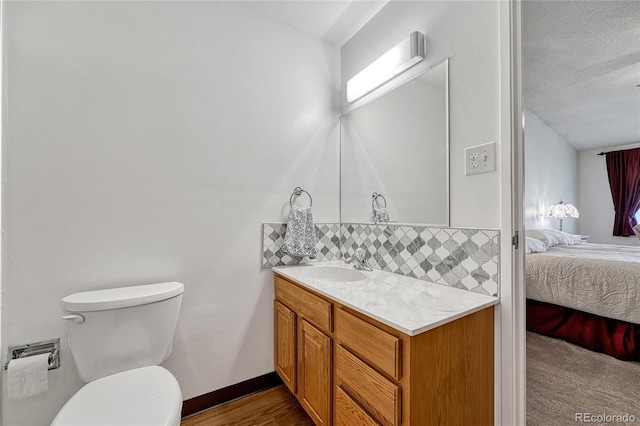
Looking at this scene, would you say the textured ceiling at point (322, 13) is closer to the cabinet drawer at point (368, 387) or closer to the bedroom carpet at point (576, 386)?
the cabinet drawer at point (368, 387)

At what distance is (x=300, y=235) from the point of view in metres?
1.79

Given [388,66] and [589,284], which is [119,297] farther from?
[589,284]

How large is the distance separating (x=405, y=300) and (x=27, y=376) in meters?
1.58

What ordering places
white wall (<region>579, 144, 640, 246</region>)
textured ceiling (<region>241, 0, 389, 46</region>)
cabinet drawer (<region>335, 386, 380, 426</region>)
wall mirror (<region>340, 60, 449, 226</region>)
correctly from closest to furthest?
cabinet drawer (<region>335, 386, 380, 426</region>)
wall mirror (<region>340, 60, 449, 226</region>)
textured ceiling (<region>241, 0, 389, 46</region>)
white wall (<region>579, 144, 640, 246</region>)

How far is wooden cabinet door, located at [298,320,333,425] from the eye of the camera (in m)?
1.21

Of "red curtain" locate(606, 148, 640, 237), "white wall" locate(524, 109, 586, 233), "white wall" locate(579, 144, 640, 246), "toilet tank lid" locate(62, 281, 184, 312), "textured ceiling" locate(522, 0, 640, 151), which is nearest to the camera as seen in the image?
"toilet tank lid" locate(62, 281, 184, 312)

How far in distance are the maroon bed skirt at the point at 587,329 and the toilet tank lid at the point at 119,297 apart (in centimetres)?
299

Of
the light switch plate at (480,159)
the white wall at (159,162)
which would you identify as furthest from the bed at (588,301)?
the white wall at (159,162)

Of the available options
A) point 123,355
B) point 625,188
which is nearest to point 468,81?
point 123,355

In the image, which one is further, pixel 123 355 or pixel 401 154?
pixel 401 154

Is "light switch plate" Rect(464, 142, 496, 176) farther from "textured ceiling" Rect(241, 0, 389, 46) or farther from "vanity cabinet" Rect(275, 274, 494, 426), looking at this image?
"textured ceiling" Rect(241, 0, 389, 46)

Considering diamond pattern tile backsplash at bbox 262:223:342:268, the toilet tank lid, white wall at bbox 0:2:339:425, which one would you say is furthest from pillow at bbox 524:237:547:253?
the toilet tank lid

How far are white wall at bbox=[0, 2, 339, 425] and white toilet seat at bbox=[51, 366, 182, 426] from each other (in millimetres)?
384

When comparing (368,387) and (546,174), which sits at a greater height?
(546,174)
